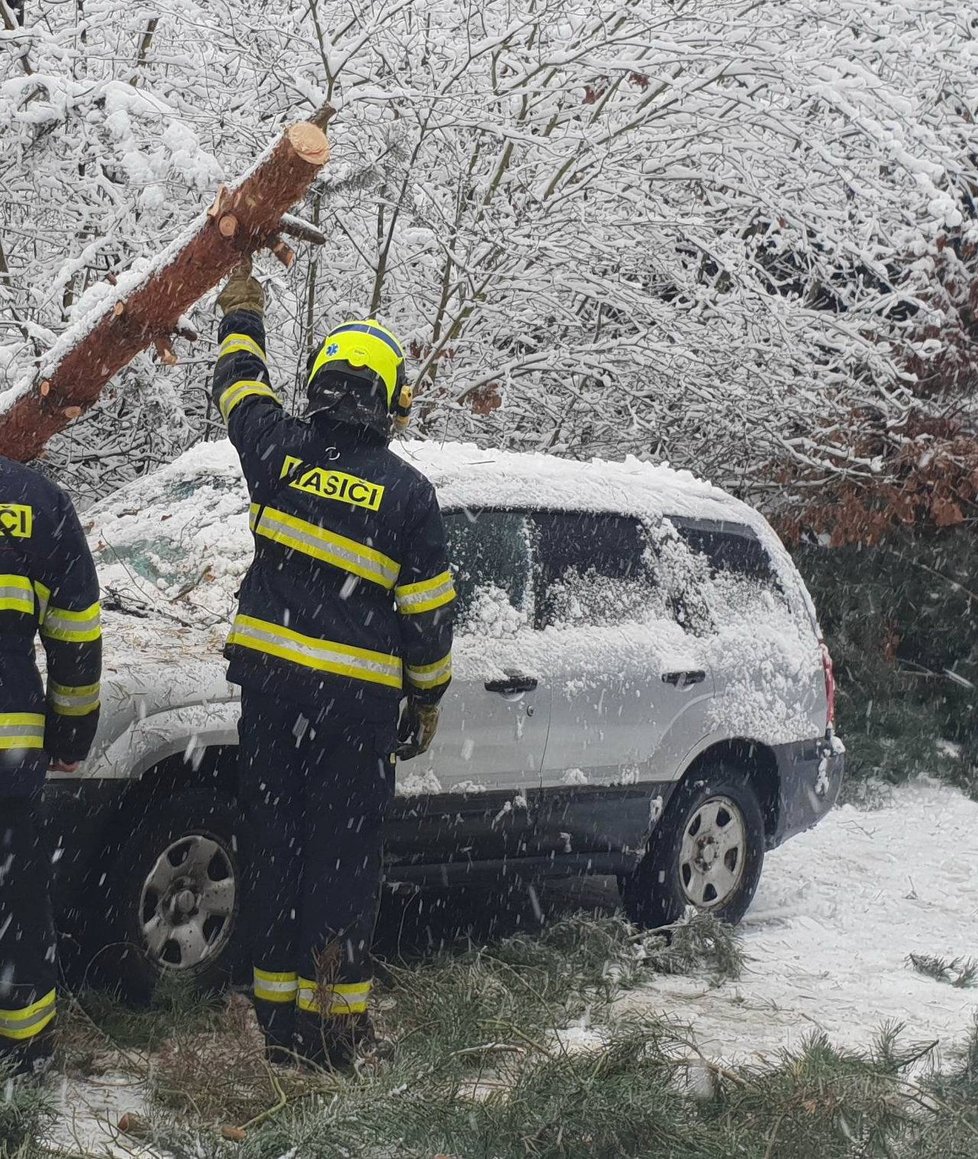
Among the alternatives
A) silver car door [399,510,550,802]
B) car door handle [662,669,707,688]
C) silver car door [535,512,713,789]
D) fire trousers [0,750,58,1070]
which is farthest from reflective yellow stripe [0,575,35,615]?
car door handle [662,669,707,688]

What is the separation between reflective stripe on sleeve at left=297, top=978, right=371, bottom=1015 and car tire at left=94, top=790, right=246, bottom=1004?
50 cm

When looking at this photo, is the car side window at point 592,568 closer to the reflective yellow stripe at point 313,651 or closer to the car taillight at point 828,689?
the car taillight at point 828,689

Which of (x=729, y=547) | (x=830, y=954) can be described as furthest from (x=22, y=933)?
(x=729, y=547)

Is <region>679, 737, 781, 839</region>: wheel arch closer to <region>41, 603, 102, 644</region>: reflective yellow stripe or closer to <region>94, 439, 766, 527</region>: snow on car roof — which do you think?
<region>94, 439, 766, 527</region>: snow on car roof

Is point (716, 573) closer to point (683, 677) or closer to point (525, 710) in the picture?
point (683, 677)

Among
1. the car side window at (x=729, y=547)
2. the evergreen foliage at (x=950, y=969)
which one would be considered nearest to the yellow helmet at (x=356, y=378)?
the car side window at (x=729, y=547)

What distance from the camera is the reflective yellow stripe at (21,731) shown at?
367 cm

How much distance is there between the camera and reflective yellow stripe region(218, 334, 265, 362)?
4383 millimetres

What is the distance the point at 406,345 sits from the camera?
863 cm

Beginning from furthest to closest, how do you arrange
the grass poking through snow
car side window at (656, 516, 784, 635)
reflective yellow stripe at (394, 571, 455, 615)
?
car side window at (656, 516, 784, 635) < reflective yellow stripe at (394, 571, 455, 615) < the grass poking through snow

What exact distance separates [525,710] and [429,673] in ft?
3.82

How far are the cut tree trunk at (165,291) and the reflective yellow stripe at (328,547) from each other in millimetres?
983

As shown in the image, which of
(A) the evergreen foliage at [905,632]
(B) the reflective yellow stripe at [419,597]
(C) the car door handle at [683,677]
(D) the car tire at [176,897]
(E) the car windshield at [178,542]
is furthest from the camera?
(A) the evergreen foliage at [905,632]

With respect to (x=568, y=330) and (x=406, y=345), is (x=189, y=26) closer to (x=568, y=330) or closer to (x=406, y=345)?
(x=406, y=345)
